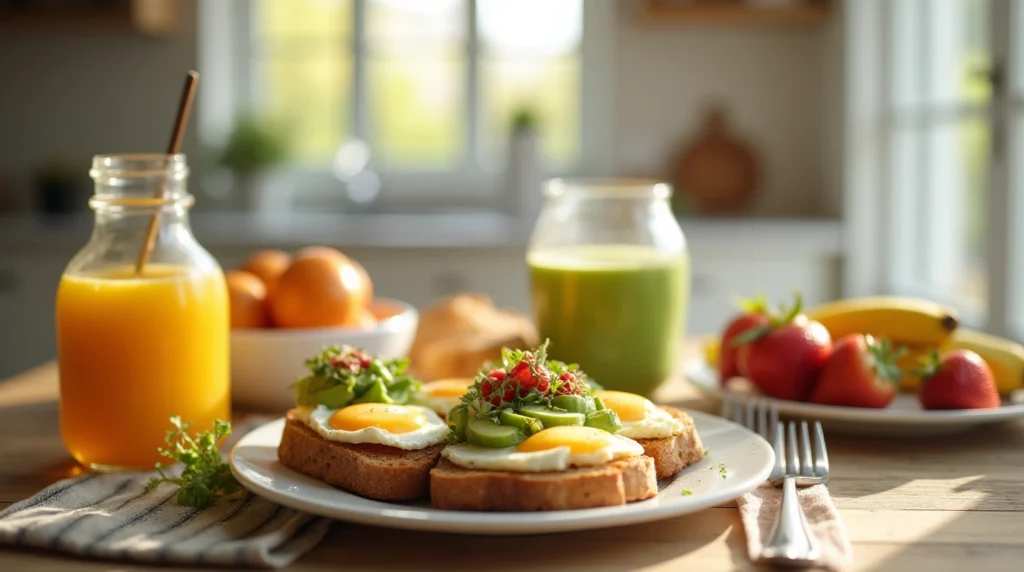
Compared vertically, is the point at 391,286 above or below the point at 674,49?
below

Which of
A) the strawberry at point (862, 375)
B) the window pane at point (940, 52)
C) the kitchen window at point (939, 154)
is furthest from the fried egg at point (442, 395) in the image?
the window pane at point (940, 52)

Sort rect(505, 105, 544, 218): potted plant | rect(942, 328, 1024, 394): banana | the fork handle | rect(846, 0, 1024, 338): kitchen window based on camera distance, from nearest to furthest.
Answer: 1. the fork handle
2. rect(942, 328, 1024, 394): banana
3. rect(846, 0, 1024, 338): kitchen window
4. rect(505, 105, 544, 218): potted plant

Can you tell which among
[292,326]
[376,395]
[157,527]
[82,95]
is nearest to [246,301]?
[292,326]

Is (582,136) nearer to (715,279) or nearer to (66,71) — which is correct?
(715,279)

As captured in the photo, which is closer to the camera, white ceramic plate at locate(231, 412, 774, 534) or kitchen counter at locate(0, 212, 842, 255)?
white ceramic plate at locate(231, 412, 774, 534)

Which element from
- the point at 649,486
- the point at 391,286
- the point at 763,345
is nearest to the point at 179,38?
the point at 391,286

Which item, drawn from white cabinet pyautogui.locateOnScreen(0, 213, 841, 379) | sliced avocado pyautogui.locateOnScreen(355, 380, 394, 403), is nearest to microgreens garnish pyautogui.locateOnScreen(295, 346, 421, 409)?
sliced avocado pyautogui.locateOnScreen(355, 380, 394, 403)

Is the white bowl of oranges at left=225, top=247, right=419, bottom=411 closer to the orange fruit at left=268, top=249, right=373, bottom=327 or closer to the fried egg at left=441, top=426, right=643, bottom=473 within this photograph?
the orange fruit at left=268, top=249, right=373, bottom=327
